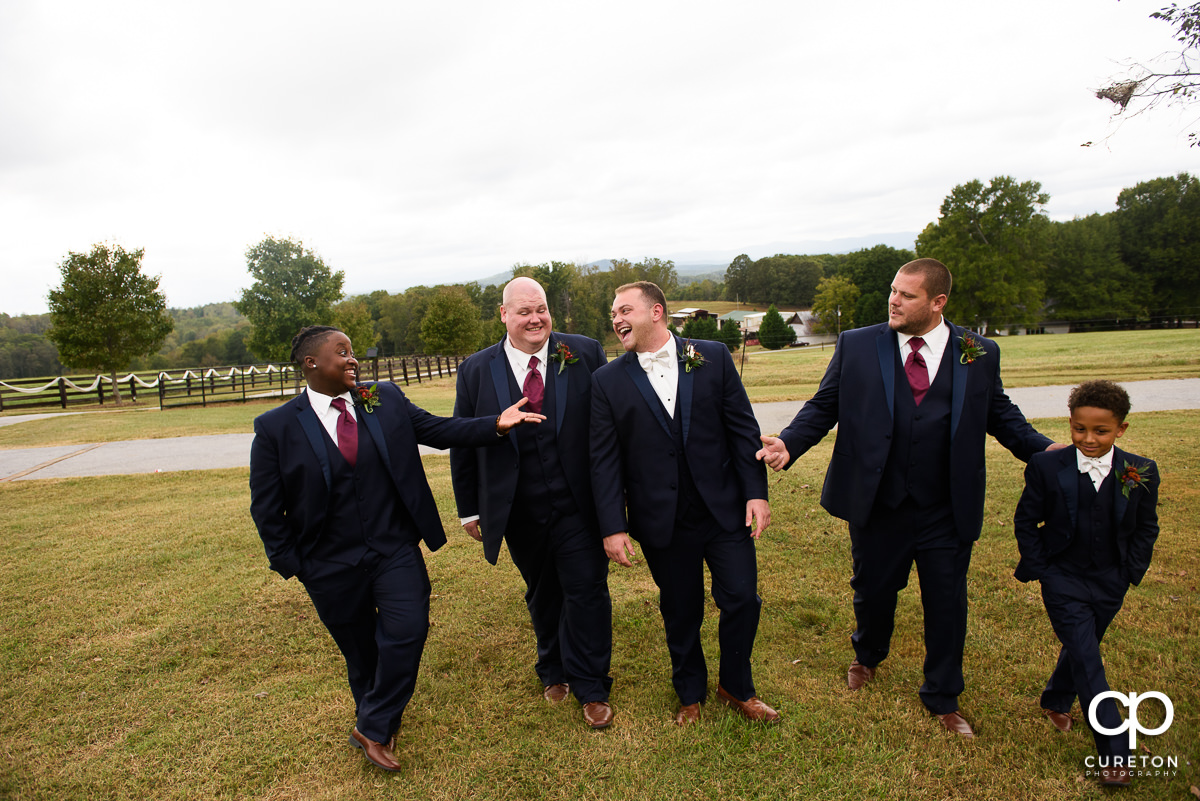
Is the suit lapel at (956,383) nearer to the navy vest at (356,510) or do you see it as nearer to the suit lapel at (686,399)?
the suit lapel at (686,399)

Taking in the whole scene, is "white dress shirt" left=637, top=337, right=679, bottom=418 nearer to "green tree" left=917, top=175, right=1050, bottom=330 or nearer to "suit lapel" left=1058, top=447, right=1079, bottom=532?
"suit lapel" left=1058, top=447, right=1079, bottom=532

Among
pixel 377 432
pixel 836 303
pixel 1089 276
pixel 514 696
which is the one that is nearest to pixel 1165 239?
pixel 1089 276

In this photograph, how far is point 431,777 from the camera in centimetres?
339

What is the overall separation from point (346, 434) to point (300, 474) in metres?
0.30

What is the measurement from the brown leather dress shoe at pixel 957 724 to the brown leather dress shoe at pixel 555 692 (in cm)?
215

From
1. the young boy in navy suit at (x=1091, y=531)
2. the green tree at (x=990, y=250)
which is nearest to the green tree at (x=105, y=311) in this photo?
the young boy in navy suit at (x=1091, y=531)

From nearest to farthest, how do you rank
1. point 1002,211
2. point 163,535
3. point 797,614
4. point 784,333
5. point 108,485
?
point 797,614, point 163,535, point 108,485, point 1002,211, point 784,333

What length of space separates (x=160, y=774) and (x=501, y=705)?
1.82 m

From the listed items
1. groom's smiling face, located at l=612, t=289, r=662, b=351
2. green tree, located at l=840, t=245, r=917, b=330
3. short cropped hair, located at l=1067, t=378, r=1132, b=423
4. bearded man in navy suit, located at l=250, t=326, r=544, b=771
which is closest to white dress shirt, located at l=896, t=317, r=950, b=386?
short cropped hair, located at l=1067, t=378, r=1132, b=423

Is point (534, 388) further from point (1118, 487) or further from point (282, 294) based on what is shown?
point (282, 294)

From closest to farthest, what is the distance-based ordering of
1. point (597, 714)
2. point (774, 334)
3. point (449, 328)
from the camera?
point (597, 714) < point (449, 328) < point (774, 334)

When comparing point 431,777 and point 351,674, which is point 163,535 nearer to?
point 351,674

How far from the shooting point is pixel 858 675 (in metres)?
4.00

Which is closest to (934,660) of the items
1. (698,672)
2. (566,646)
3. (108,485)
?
(698,672)
